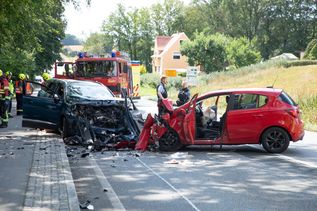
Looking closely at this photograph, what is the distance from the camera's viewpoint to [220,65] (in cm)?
6762

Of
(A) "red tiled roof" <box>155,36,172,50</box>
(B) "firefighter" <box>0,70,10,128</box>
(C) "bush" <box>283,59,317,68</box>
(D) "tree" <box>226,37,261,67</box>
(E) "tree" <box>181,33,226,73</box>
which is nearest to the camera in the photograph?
(B) "firefighter" <box>0,70,10,128</box>

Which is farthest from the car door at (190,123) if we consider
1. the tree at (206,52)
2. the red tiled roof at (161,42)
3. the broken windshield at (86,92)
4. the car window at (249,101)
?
the red tiled roof at (161,42)

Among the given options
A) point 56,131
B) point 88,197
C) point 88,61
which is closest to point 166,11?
point 88,61

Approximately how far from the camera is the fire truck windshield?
22516 mm

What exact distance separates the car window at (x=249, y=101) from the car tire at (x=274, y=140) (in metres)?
0.62

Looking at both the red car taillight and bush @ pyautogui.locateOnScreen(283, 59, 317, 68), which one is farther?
bush @ pyautogui.locateOnScreen(283, 59, 317, 68)

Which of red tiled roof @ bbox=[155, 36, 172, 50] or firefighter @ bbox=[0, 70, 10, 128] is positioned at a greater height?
red tiled roof @ bbox=[155, 36, 172, 50]

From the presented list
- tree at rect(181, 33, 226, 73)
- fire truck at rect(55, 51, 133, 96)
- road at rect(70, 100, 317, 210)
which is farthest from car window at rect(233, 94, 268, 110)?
tree at rect(181, 33, 226, 73)

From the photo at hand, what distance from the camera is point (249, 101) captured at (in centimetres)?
1095

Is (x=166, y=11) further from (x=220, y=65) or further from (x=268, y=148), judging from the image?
(x=268, y=148)

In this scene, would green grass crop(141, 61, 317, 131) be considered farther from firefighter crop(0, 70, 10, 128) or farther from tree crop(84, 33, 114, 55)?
tree crop(84, 33, 114, 55)

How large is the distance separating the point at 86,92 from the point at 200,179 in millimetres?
6632

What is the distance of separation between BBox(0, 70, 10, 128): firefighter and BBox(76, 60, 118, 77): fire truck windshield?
243 inches

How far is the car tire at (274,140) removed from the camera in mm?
10766
